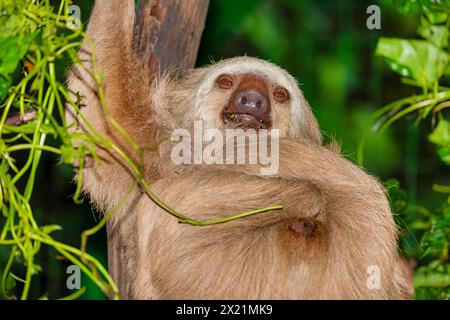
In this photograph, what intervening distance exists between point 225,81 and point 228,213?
5.77ft

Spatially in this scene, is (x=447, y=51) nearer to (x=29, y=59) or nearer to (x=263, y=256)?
(x=263, y=256)

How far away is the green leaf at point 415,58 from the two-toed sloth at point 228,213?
112cm

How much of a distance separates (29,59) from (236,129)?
1938 mm

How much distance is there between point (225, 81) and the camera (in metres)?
5.95

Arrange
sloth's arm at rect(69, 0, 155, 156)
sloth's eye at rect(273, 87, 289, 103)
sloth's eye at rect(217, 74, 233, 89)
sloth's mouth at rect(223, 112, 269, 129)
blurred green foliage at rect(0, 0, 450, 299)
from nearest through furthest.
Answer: sloth's arm at rect(69, 0, 155, 156)
sloth's mouth at rect(223, 112, 269, 129)
sloth's eye at rect(217, 74, 233, 89)
sloth's eye at rect(273, 87, 289, 103)
blurred green foliage at rect(0, 0, 450, 299)

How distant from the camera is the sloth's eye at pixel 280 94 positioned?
6078 millimetres

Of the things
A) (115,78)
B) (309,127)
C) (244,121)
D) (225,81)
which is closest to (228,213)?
(244,121)

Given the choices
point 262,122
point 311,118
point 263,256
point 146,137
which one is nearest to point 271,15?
point 311,118

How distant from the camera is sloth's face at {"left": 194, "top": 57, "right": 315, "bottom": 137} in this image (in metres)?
5.57

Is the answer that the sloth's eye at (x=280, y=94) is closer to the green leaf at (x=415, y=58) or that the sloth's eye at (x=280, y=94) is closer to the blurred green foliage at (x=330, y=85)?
the blurred green foliage at (x=330, y=85)

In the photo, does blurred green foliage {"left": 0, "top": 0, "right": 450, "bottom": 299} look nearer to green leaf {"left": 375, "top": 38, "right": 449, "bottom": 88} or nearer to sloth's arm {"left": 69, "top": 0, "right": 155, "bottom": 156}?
sloth's arm {"left": 69, "top": 0, "right": 155, "bottom": 156}

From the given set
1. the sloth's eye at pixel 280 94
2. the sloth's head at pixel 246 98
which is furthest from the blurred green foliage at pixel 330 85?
the sloth's eye at pixel 280 94

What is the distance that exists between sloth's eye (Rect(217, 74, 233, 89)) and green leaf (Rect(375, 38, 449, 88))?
93.7 inches

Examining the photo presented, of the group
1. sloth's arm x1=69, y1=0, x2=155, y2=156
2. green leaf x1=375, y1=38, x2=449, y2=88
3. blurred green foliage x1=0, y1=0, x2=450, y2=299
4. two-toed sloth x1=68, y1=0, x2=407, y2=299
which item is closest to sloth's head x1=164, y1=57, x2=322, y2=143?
two-toed sloth x1=68, y1=0, x2=407, y2=299
